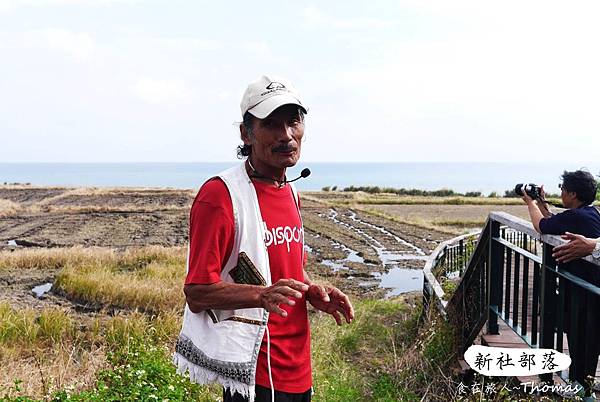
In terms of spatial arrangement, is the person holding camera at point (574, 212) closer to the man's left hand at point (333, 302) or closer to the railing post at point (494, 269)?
the railing post at point (494, 269)

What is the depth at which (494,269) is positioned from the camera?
4758 millimetres

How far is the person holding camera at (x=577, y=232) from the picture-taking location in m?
3.25

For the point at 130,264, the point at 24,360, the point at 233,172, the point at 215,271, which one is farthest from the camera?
the point at 130,264

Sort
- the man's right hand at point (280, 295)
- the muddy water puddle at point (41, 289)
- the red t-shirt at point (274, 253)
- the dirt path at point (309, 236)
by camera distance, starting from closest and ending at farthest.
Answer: the man's right hand at point (280, 295)
the red t-shirt at point (274, 253)
the muddy water puddle at point (41, 289)
the dirt path at point (309, 236)

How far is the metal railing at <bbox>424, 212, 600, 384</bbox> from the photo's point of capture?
3.28 m

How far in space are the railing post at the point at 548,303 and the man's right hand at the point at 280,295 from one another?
2257mm

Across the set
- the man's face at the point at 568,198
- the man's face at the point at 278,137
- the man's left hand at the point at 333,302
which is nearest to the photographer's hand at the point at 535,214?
the man's face at the point at 568,198

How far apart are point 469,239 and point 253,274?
792cm

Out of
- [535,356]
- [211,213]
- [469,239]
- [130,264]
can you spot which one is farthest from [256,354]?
[130,264]

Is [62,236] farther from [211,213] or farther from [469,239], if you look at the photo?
[211,213]

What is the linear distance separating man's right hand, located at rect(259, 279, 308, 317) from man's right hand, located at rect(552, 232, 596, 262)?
1.98 metres

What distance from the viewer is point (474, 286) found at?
215 inches

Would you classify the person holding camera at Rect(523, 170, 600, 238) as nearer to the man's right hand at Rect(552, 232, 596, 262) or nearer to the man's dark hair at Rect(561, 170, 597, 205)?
the man's dark hair at Rect(561, 170, 597, 205)

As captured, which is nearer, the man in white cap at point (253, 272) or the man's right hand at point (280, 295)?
the man's right hand at point (280, 295)
